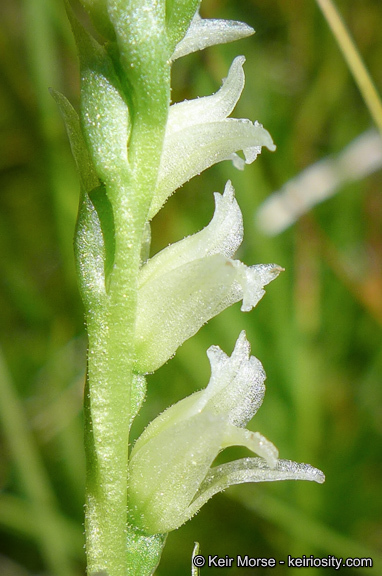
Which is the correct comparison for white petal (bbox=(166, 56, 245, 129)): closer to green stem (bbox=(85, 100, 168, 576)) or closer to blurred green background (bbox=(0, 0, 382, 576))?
green stem (bbox=(85, 100, 168, 576))

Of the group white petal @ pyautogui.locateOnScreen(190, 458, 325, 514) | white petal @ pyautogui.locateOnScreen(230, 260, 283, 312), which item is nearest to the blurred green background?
white petal @ pyautogui.locateOnScreen(190, 458, 325, 514)

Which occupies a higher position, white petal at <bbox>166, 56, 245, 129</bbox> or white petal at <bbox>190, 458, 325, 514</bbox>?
white petal at <bbox>166, 56, 245, 129</bbox>

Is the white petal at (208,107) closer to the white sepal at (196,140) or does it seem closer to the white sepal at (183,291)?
the white sepal at (196,140)

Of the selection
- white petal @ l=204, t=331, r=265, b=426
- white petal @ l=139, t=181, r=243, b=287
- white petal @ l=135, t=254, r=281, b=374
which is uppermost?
white petal @ l=139, t=181, r=243, b=287

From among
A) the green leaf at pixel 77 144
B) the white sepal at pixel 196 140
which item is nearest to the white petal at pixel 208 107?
the white sepal at pixel 196 140

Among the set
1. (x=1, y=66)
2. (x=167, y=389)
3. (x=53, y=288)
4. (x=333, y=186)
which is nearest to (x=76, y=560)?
(x=167, y=389)
